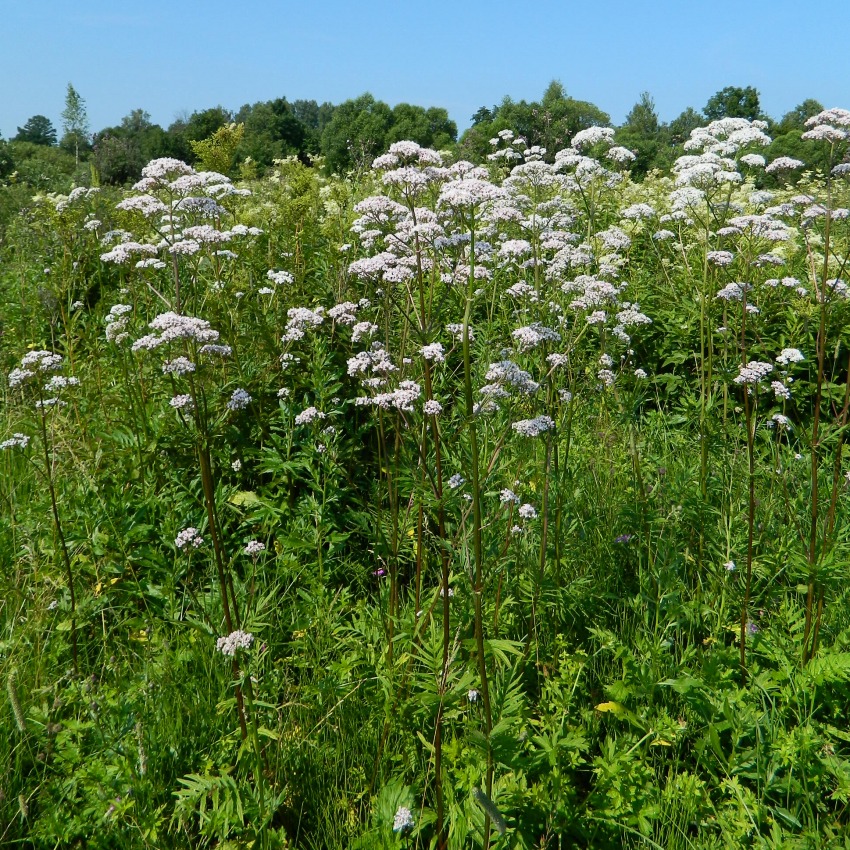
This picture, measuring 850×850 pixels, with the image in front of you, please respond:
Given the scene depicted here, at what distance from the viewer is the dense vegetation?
89.1 inches

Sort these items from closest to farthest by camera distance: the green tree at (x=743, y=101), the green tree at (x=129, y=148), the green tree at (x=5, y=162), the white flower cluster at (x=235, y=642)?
the white flower cluster at (x=235, y=642), the green tree at (x=129, y=148), the green tree at (x=5, y=162), the green tree at (x=743, y=101)

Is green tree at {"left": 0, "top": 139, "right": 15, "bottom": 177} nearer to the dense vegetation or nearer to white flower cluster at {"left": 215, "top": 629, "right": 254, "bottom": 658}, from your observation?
the dense vegetation

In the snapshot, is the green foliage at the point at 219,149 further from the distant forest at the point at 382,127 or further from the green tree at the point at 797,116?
the green tree at the point at 797,116

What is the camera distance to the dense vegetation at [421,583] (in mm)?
2264

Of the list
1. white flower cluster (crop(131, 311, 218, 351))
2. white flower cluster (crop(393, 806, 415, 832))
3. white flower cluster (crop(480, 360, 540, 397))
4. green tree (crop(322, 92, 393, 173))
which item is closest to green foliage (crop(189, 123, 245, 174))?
white flower cluster (crop(131, 311, 218, 351))

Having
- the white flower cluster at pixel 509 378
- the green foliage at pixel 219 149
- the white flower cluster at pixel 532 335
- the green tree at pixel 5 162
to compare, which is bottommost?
the white flower cluster at pixel 509 378

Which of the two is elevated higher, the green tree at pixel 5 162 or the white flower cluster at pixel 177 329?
the green tree at pixel 5 162

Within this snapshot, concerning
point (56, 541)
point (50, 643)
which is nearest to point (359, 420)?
point (56, 541)

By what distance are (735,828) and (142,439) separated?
3.62m

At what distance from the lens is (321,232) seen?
283 inches

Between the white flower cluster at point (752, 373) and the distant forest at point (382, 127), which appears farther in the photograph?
the distant forest at point (382, 127)

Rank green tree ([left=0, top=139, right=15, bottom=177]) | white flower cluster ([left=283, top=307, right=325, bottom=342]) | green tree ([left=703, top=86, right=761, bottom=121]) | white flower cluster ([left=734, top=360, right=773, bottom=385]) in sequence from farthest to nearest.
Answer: green tree ([left=703, top=86, right=761, bottom=121]) → green tree ([left=0, top=139, right=15, bottom=177]) → white flower cluster ([left=283, top=307, right=325, bottom=342]) → white flower cluster ([left=734, top=360, right=773, bottom=385])

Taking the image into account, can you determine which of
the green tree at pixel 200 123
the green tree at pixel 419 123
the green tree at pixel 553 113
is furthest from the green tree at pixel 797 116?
the green tree at pixel 200 123

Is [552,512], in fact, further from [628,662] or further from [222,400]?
[222,400]
